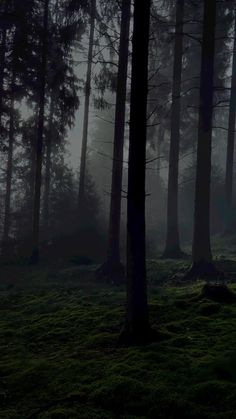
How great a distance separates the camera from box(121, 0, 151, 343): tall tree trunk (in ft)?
22.4

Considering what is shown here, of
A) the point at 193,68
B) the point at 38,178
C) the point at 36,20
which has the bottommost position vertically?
the point at 38,178

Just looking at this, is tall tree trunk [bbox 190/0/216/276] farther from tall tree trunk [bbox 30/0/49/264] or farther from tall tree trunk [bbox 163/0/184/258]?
tall tree trunk [bbox 30/0/49/264]

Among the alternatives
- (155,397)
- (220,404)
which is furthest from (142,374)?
(220,404)

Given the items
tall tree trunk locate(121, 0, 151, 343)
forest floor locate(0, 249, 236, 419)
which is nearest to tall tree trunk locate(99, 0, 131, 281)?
forest floor locate(0, 249, 236, 419)

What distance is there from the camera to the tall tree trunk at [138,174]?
6816 millimetres

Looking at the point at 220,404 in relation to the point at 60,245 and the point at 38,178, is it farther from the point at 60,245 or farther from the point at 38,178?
the point at 60,245

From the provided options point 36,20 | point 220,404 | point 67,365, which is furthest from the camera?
point 36,20

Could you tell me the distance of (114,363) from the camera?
6.11 m

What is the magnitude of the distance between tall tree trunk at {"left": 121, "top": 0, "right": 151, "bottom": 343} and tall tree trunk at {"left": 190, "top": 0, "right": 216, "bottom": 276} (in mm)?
6770

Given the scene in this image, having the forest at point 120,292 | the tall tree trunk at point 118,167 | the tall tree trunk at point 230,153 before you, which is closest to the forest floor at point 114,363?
the forest at point 120,292

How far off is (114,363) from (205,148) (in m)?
8.88

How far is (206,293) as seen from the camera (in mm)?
8742

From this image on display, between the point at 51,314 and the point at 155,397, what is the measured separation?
4.72m

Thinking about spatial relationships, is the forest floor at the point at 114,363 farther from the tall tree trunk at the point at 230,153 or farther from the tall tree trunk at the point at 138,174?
the tall tree trunk at the point at 230,153
